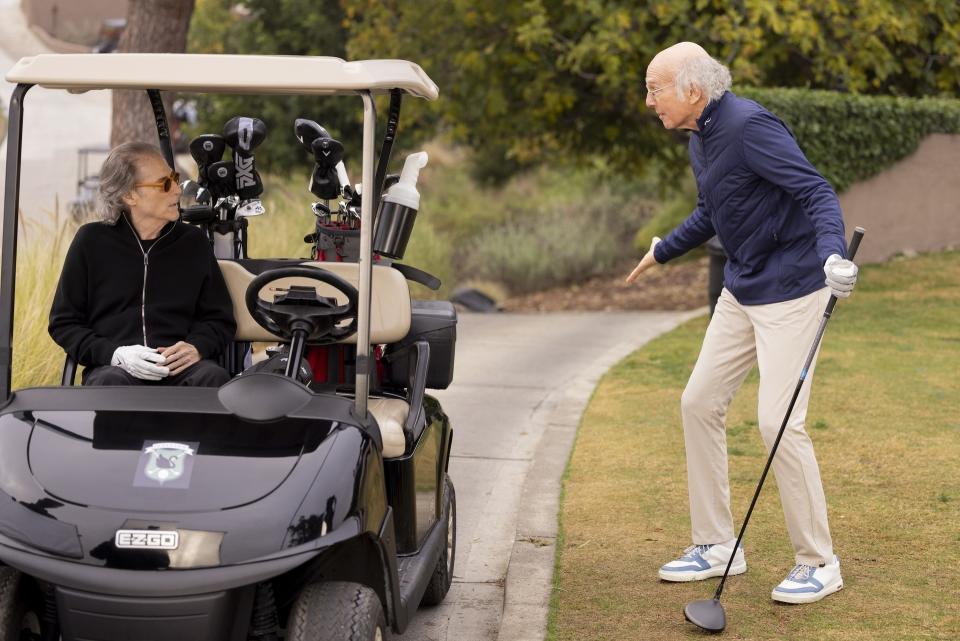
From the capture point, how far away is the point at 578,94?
49.4 ft

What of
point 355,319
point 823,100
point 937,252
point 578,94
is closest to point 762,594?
point 355,319

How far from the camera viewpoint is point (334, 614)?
3.09m

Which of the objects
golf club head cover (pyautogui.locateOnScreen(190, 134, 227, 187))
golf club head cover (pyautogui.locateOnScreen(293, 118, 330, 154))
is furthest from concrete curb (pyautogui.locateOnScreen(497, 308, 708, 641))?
golf club head cover (pyautogui.locateOnScreen(190, 134, 227, 187))

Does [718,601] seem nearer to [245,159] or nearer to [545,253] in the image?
[245,159]

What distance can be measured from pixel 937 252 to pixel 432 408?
12529mm

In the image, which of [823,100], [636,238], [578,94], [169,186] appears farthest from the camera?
[636,238]

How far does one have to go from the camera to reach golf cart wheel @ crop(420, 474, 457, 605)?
453cm

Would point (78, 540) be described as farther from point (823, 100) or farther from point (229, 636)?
point (823, 100)

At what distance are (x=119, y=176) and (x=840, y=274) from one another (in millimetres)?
2195

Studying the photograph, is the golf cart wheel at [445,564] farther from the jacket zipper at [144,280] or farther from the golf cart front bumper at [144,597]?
the golf cart front bumper at [144,597]

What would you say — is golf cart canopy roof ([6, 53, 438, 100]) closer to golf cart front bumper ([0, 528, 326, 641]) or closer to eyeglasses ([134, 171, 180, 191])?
eyeglasses ([134, 171, 180, 191])

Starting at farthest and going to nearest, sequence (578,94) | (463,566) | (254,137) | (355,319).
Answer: (578,94), (254,137), (463,566), (355,319)

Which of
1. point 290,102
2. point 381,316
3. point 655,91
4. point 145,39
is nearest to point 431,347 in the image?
point 381,316

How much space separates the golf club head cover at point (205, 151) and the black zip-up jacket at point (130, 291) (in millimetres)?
1521
